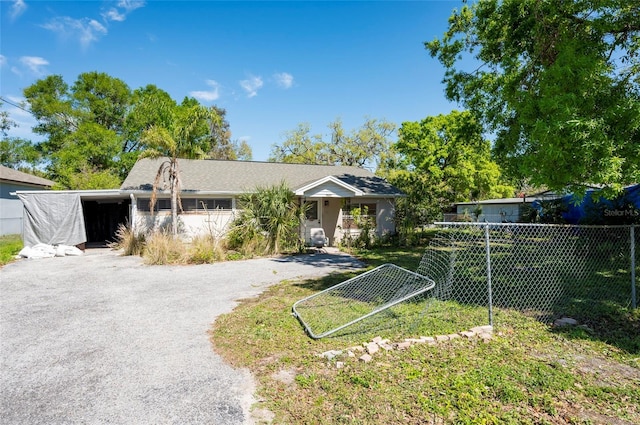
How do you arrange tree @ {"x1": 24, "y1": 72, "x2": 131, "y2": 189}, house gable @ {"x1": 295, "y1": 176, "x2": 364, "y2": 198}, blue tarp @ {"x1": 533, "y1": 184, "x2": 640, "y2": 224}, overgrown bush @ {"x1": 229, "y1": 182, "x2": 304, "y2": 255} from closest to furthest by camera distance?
blue tarp @ {"x1": 533, "y1": 184, "x2": 640, "y2": 224}, overgrown bush @ {"x1": 229, "y1": 182, "x2": 304, "y2": 255}, house gable @ {"x1": 295, "y1": 176, "x2": 364, "y2": 198}, tree @ {"x1": 24, "y1": 72, "x2": 131, "y2": 189}

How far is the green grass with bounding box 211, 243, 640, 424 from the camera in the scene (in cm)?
305

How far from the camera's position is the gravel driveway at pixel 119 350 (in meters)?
3.19

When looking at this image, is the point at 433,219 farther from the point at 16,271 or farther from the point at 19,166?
the point at 19,166

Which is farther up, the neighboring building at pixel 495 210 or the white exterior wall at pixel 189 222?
the neighboring building at pixel 495 210

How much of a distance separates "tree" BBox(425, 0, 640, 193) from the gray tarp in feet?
53.9

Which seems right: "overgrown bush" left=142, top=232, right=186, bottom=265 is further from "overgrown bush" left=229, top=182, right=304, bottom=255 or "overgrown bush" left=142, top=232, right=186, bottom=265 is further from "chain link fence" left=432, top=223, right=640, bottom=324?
"chain link fence" left=432, top=223, right=640, bottom=324

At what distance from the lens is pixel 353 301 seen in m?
6.64

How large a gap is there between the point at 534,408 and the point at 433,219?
1473cm

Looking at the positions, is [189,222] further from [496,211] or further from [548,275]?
[496,211]

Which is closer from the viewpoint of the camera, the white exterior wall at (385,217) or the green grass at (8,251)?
the green grass at (8,251)

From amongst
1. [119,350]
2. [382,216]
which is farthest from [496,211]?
[119,350]

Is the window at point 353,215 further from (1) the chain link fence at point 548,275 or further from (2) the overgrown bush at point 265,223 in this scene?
(1) the chain link fence at point 548,275

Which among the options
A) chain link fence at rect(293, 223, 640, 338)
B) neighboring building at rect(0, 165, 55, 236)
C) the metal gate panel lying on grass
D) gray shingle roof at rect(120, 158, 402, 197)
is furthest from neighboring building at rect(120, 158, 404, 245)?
neighboring building at rect(0, 165, 55, 236)

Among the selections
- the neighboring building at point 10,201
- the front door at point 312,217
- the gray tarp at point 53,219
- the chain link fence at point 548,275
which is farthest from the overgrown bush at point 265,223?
the neighboring building at point 10,201
